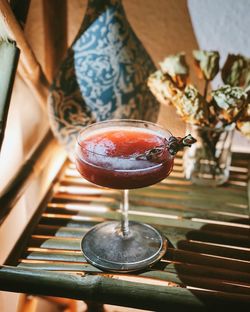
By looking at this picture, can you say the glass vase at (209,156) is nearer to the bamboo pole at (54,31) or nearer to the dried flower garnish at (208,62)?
the dried flower garnish at (208,62)

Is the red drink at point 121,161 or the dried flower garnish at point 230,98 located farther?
the dried flower garnish at point 230,98

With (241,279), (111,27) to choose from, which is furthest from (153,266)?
(111,27)

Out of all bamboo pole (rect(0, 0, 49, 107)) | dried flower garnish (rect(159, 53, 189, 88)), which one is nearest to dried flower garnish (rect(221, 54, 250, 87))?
dried flower garnish (rect(159, 53, 189, 88))

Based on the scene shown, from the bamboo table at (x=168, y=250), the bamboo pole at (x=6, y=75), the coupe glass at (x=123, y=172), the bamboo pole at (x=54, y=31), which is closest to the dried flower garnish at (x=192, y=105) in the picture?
the coupe glass at (x=123, y=172)

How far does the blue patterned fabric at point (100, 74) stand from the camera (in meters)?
1.01

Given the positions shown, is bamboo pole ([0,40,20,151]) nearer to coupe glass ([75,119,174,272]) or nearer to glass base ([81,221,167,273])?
coupe glass ([75,119,174,272])

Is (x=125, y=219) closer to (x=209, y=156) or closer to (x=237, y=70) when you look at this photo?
(x=209, y=156)

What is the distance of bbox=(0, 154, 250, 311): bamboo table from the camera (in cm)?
68

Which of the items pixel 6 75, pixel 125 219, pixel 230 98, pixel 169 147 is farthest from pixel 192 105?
pixel 6 75

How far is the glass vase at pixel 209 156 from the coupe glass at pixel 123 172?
0.20 meters

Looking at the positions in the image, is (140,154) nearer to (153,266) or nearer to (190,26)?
(153,266)

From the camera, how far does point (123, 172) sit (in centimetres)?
73

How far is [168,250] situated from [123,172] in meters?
0.23

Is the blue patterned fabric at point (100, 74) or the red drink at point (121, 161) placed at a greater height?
the blue patterned fabric at point (100, 74)
